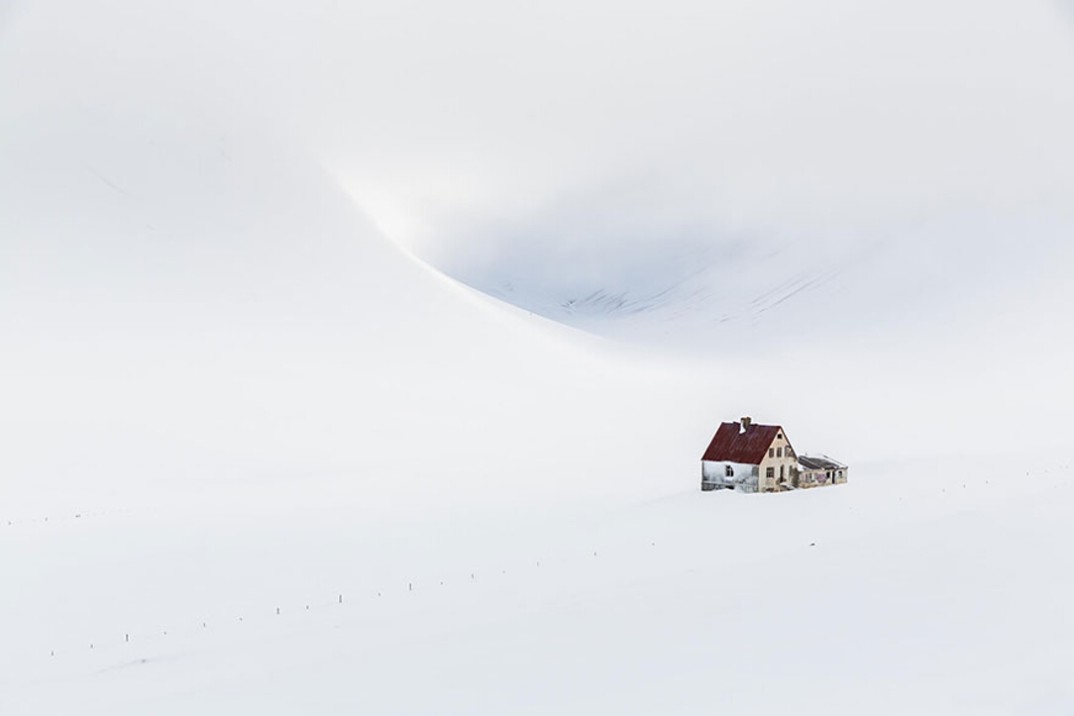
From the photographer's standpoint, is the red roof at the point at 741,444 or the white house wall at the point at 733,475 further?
the red roof at the point at 741,444

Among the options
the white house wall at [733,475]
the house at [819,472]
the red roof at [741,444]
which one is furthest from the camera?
the house at [819,472]

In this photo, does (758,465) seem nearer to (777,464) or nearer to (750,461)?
(750,461)

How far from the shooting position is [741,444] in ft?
98.5

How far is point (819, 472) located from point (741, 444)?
91.3 inches

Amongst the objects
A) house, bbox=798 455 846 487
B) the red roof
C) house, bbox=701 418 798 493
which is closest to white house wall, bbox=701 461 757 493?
house, bbox=701 418 798 493

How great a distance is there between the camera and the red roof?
1164 inches

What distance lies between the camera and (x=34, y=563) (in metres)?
20.8

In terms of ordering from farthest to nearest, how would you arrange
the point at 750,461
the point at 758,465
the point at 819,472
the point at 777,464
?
the point at 819,472 → the point at 777,464 → the point at 750,461 → the point at 758,465

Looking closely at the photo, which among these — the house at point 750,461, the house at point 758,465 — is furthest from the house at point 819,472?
the house at point 750,461

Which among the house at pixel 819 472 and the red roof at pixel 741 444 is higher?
the red roof at pixel 741 444

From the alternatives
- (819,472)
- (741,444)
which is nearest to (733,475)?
(741,444)

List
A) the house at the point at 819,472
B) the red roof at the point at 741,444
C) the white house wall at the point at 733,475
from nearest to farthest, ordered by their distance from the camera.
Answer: the white house wall at the point at 733,475
the red roof at the point at 741,444
the house at the point at 819,472

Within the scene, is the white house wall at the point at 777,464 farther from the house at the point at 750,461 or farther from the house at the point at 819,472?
the house at the point at 819,472

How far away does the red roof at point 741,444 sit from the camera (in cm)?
2956
